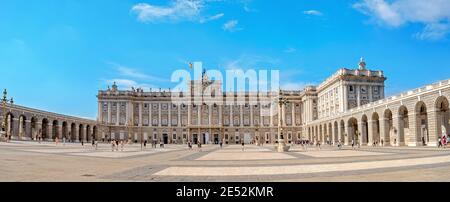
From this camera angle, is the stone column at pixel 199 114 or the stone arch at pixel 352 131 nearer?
the stone arch at pixel 352 131

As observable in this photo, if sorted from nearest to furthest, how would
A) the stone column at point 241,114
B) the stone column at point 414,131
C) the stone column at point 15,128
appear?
the stone column at point 414,131 → the stone column at point 15,128 → the stone column at point 241,114

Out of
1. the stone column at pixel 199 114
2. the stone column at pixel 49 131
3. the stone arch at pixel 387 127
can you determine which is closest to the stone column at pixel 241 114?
the stone column at pixel 199 114

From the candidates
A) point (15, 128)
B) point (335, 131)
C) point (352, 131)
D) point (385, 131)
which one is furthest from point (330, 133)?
point (15, 128)

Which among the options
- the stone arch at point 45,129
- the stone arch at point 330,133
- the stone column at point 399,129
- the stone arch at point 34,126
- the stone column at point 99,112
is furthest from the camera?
the stone column at point 99,112

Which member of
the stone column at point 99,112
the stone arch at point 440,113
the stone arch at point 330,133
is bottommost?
the stone arch at point 330,133

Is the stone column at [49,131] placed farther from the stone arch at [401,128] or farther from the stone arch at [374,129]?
the stone arch at [401,128]

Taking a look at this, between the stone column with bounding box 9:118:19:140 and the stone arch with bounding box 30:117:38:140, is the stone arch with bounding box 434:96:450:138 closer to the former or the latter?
the stone column with bounding box 9:118:19:140

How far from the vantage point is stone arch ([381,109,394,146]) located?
56906 mm

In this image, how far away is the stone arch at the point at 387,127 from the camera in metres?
56.9

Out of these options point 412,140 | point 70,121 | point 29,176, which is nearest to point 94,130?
point 70,121

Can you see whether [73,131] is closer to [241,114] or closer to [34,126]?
[34,126]

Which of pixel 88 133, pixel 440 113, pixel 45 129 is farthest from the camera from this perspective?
pixel 88 133

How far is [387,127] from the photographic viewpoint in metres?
56.9
